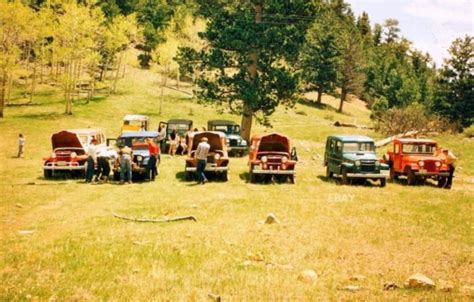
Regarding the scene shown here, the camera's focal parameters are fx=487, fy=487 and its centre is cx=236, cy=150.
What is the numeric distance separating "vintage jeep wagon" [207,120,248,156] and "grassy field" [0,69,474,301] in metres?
9.48

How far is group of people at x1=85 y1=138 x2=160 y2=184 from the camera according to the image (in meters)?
20.5

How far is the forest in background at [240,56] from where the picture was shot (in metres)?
35.0

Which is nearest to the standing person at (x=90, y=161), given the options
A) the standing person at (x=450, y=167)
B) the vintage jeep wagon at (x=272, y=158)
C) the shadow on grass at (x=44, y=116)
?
Result: the vintage jeep wagon at (x=272, y=158)

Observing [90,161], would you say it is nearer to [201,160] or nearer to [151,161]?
[151,161]

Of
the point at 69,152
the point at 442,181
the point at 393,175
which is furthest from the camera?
the point at 393,175

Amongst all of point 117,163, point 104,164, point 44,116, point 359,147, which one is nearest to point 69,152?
point 104,164

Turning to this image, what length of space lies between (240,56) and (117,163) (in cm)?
1791

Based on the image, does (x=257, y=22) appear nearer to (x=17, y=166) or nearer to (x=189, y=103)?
(x=17, y=166)

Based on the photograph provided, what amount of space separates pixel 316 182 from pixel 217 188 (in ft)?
16.7

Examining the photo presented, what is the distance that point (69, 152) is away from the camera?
22.4m

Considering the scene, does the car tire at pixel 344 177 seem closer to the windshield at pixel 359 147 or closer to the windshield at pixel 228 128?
the windshield at pixel 359 147

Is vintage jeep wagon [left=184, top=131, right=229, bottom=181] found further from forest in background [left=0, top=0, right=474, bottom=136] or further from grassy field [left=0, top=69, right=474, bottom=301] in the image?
forest in background [left=0, top=0, right=474, bottom=136]

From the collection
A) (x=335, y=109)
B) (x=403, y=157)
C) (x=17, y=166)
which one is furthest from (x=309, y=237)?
(x=335, y=109)

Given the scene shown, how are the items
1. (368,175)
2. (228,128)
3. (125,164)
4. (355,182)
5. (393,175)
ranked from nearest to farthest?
1. (125,164)
2. (368,175)
3. (355,182)
4. (393,175)
5. (228,128)
